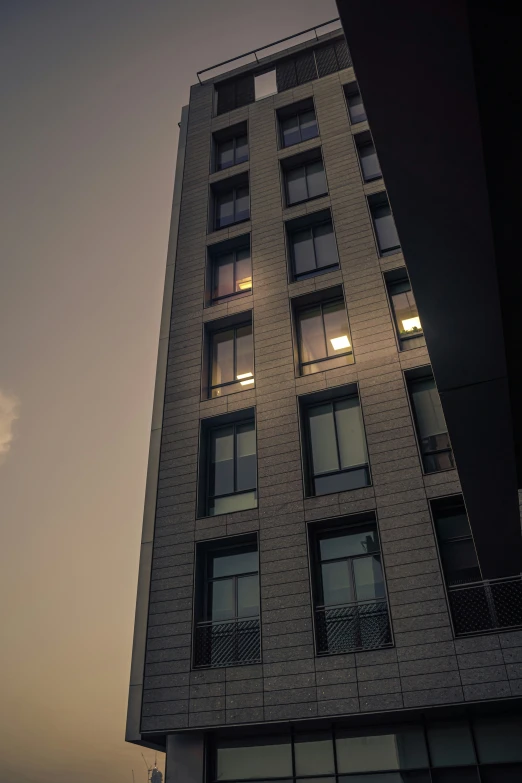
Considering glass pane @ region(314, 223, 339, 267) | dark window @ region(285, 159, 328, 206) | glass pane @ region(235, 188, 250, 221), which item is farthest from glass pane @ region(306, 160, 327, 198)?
glass pane @ region(235, 188, 250, 221)

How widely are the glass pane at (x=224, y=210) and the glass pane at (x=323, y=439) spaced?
35.2ft

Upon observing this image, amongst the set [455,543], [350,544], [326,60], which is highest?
[326,60]

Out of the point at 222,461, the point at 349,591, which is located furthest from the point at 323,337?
the point at 349,591

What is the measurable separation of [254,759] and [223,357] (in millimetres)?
12660

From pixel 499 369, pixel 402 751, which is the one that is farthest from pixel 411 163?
pixel 402 751

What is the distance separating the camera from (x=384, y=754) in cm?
1349

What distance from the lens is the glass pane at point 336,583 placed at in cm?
1530

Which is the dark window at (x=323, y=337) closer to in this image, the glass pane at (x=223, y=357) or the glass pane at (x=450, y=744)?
the glass pane at (x=223, y=357)

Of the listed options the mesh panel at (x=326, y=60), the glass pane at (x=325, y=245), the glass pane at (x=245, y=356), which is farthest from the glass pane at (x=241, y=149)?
the glass pane at (x=245, y=356)

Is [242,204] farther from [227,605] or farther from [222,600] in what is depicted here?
[227,605]

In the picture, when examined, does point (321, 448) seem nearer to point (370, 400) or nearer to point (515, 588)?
point (370, 400)

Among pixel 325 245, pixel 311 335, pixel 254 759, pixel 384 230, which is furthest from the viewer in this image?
pixel 325 245

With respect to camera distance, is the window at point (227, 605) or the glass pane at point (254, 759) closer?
the glass pane at point (254, 759)

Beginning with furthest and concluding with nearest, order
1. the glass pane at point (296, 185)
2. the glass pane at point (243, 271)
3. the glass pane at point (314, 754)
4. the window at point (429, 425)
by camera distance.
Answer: the glass pane at point (296, 185) < the glass pane at point (243, 271) < the window at point (429, 425) < the glass pane at point (314, 754)
